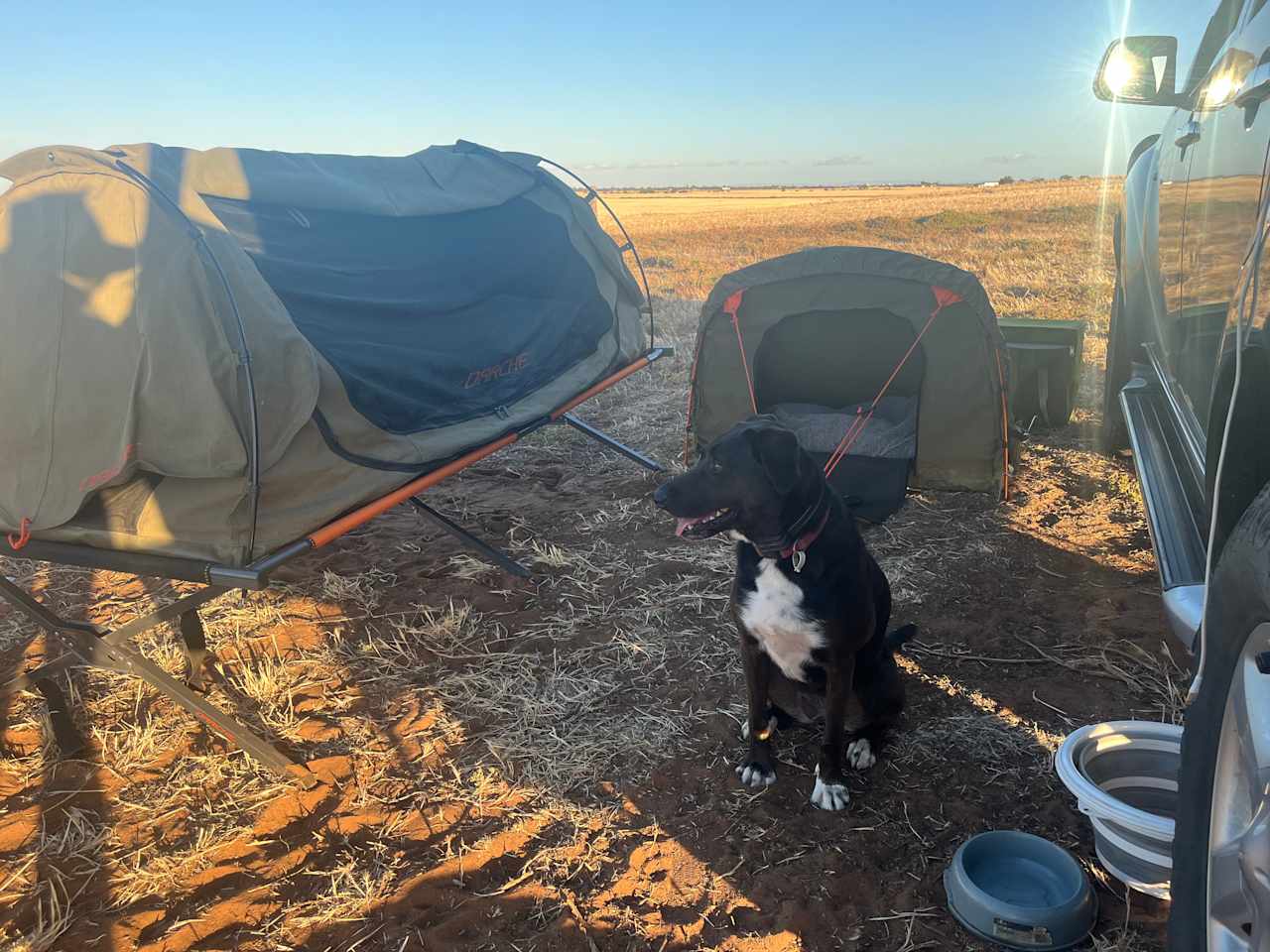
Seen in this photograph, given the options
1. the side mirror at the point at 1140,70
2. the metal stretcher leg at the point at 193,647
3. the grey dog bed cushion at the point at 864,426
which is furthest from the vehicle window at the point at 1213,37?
the metal stretcher leg at the point at 193,647

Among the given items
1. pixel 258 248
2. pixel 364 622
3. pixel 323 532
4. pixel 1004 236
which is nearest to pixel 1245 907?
pixel 323 532

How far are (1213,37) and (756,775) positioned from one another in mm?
3062

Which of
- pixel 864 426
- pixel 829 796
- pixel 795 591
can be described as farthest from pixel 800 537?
pixel 864 426

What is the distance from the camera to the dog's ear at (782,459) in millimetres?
2623

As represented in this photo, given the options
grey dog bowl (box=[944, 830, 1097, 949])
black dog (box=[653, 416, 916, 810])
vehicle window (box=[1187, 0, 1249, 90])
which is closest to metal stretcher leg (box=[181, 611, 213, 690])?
black dog (box=[653, 416, 916, 810])

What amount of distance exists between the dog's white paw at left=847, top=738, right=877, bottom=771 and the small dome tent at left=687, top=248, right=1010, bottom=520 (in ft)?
6.70

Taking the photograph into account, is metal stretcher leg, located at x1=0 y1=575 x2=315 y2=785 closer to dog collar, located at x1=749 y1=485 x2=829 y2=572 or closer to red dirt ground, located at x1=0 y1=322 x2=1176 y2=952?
red dirt ground, located at x1=0 y1=322 x2=1176 y2=952

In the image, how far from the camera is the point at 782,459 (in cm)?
263

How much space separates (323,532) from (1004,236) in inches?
884

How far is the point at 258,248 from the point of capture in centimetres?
402

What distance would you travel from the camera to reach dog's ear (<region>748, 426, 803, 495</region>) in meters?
2.62

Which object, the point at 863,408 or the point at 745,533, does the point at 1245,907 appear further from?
the point at 863,408

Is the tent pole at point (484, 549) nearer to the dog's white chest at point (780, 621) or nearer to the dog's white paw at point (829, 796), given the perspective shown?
the dog's white chest at point (780, 621)

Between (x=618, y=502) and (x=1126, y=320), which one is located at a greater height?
(x=1126, y=320)
